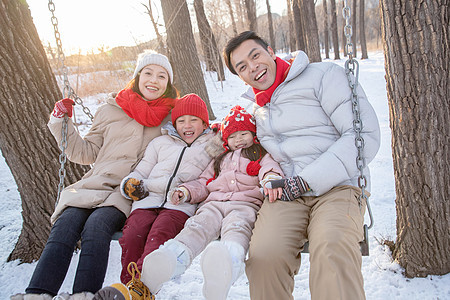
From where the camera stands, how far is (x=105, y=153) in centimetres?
251

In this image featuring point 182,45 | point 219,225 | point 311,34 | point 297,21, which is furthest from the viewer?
point 297,21

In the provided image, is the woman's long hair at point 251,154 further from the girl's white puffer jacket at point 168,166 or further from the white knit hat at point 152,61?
the white knit hat at point 152,61

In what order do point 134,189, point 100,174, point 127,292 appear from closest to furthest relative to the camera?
1. point 127,292
2. point 134,189
3. point 100,174

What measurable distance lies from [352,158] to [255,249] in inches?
32.4

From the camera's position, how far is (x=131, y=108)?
2.52 metres

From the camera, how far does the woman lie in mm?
1780

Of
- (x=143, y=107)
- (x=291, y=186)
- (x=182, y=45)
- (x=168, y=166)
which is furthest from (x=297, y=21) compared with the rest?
(x=291, y=186)

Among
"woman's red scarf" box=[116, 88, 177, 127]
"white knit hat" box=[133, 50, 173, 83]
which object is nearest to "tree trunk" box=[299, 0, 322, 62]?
"white knit hat" box=[133, 50, 173, 83]

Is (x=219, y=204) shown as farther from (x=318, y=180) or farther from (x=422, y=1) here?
(x=422, y=1)

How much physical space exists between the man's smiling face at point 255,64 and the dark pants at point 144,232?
1.09 metres

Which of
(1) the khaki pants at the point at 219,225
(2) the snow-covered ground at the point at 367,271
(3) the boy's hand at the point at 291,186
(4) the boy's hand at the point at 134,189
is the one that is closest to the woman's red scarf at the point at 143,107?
(4) the boy's hand at the point at 134,189

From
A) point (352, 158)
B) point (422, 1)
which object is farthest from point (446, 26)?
point (352, 158)

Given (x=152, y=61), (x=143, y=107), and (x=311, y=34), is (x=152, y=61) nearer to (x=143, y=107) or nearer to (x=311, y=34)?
(x=143, y=107)

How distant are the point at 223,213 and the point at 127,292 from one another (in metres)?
0.75
